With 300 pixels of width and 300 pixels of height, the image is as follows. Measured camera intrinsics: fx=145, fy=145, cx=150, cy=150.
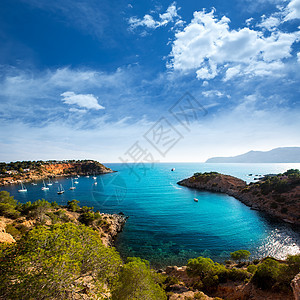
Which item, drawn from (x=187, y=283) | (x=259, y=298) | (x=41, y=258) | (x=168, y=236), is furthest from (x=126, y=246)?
(x=41, y=258)

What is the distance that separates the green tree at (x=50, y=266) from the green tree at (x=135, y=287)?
1303 millimetres

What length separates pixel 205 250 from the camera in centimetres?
2903

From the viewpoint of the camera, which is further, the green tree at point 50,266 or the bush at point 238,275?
the bush at point 238,275

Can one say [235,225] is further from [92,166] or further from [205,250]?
[92,166]

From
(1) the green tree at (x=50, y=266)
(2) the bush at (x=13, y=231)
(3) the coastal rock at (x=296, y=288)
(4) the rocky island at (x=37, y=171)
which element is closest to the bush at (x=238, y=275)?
(3) the coastal rock at (x=296, y=288)

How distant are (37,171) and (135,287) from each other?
161 m

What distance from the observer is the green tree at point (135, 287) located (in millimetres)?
11016

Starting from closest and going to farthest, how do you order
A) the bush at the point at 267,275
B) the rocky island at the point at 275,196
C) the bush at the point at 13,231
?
the bush at the point at 267,275, the bush at the point at 13,231, the rocky island at the point at 275,196

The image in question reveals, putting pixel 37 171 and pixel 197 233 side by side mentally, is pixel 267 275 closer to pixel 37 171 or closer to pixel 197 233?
pixel 197 233

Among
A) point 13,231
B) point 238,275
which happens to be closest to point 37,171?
point 13,231

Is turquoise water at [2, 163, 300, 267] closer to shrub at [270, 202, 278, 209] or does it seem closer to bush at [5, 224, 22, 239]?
shrub at [270, 202, 278, 209]

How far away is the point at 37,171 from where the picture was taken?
13525 cm

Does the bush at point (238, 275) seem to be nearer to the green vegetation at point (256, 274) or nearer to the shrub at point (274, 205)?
the green vegetation at point (256, 274)

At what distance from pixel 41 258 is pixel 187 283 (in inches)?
762
